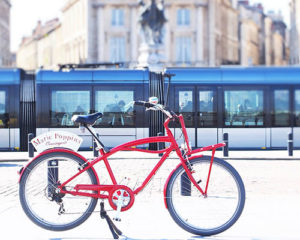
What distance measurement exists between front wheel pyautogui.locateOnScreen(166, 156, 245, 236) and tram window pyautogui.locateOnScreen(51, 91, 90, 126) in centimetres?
1321

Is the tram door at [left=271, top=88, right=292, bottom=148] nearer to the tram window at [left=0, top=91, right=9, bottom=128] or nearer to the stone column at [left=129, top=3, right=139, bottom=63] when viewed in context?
the tram window at [left=0, top=91, right=9, bottom=128]

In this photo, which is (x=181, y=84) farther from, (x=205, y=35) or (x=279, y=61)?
(x=279, y=61)

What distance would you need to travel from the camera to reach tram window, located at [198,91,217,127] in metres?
18.6

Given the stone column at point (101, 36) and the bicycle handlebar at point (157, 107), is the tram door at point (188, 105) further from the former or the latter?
the stone column at point (101, 36)

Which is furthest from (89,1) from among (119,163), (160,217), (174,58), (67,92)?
(160,217)

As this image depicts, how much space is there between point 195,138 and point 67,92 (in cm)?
416

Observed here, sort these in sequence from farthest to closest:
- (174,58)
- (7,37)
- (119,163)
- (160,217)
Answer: (7,37)
(174,58)
(119,163)
(160,217)

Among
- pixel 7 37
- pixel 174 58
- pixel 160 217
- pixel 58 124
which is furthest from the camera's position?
pixel 7 37

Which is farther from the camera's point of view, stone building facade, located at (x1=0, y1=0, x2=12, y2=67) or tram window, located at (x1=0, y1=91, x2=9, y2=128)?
stone building facade, located at (x1=0, y1=0, x2=12, y2=67)

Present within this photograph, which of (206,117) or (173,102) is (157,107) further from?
(206,117)

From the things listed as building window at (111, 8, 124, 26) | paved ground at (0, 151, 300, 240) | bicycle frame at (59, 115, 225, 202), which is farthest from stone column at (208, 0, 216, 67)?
bicycle frame at (59, 115, 225, 202)

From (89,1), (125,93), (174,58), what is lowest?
(125,93)

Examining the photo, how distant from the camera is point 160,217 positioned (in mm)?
6402

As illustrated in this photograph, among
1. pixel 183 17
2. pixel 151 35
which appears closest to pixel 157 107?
pixel 151 35
